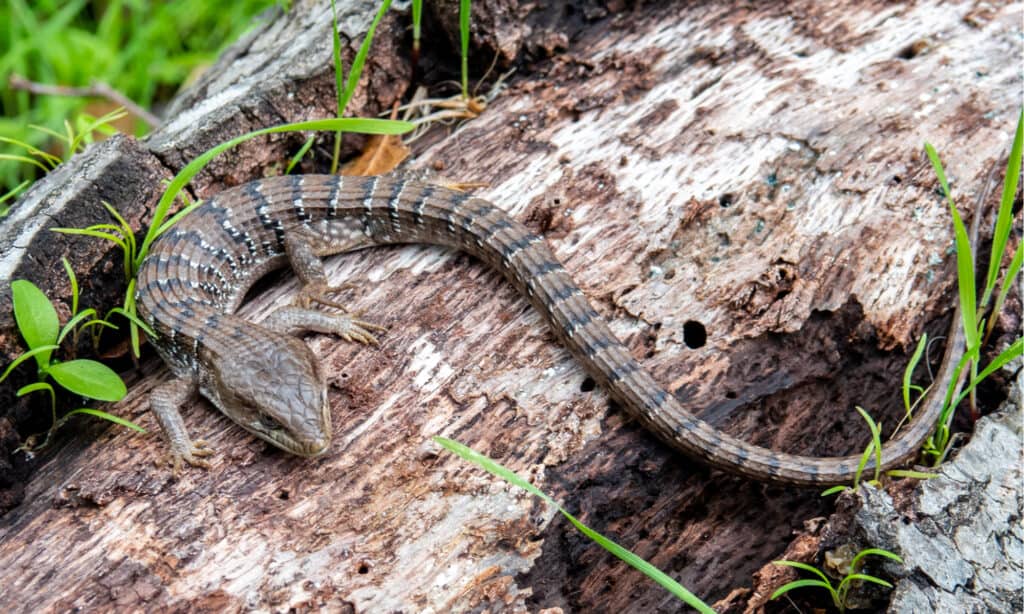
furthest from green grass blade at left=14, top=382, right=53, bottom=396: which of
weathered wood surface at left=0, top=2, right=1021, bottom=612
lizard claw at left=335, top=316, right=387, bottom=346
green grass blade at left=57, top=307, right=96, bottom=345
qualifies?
lizard claw at left=335, top=316, right=387, bottom=346

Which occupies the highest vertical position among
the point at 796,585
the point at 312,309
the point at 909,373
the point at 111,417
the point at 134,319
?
the point at 134,319

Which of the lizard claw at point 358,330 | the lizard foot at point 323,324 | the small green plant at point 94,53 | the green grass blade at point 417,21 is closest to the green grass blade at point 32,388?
the lizard foot at point 323,324

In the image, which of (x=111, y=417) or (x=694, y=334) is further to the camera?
(x=694, y=334)

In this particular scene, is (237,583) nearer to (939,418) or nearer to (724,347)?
(724,347)

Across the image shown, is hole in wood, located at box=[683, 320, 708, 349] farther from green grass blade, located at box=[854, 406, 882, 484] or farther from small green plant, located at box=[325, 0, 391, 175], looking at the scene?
small green plant, located at box=[325, 0, 391, 175]

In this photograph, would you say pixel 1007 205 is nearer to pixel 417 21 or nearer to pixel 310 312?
pixel 417 21

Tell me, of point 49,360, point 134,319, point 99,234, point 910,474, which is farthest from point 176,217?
point 910,474

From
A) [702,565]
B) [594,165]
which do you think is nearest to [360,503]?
[702,565]
